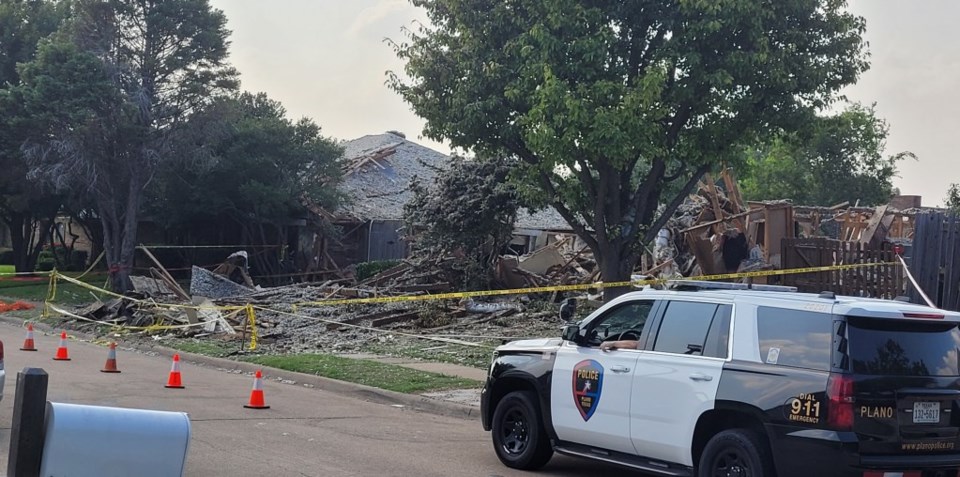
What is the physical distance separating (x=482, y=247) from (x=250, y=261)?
634 inches

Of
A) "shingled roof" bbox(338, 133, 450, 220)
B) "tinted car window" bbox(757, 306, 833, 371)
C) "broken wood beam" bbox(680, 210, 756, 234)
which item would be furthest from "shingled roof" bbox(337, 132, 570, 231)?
"tinted car window" bbox(757, 306, 833, 371)

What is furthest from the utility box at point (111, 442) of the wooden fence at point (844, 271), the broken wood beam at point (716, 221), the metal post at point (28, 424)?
the broken wood beam at point (716, 221)

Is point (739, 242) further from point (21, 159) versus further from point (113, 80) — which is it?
point (21, 159)

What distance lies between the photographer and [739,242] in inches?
1057

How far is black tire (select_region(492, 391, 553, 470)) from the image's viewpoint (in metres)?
10.1

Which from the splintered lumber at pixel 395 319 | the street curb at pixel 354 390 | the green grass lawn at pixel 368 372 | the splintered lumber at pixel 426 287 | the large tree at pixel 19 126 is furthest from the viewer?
the large tree at pixel 19 126

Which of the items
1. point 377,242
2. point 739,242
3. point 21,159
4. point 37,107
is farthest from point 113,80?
point 739,242

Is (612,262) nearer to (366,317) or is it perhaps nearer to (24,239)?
(366,317)

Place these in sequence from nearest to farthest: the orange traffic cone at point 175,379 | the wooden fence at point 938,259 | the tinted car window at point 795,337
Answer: the tinted car window at point 795,337 → the wooden fence at point 938,259 → the orange traffic cone at point 175,379

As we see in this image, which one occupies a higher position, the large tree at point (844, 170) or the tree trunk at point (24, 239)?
the large tree at point (844, 170)

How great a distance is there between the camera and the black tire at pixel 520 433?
10.1 m

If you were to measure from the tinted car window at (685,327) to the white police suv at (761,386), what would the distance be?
0.01 m

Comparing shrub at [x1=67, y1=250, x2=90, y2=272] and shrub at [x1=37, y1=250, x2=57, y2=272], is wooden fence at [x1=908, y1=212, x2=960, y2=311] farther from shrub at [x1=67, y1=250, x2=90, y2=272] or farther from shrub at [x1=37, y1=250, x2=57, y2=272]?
shrub at [x1=37, y1=250, x2=57, y2=272]

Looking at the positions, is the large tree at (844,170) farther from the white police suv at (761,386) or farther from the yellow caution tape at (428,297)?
the white police suv at (761,386)
